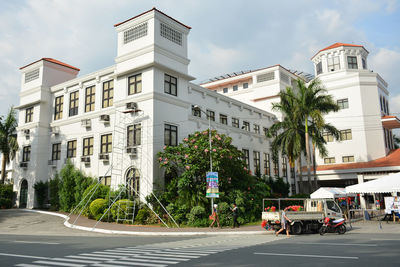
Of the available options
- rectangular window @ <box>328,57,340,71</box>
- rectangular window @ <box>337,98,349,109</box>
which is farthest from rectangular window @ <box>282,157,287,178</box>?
rectangular window @ <box>328,57,340,71</box>

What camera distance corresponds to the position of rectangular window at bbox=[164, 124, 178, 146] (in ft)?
86.5

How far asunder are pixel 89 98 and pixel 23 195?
482 inches

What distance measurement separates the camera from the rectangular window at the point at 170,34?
27.6 meters

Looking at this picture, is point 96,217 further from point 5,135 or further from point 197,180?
point 5,135

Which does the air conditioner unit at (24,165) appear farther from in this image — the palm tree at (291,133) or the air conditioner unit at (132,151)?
the palm tree at (291,133)

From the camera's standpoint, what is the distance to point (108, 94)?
3016 centimetres

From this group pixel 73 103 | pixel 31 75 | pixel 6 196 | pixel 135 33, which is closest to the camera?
pixel 135 33

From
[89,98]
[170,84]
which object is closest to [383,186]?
[170,84]

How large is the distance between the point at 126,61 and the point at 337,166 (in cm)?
2921

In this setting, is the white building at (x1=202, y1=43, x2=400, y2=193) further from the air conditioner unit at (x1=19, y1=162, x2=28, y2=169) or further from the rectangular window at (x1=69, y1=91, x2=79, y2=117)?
the air conditioner unit at (x1=19, y1=162, x2=28, y2=169)

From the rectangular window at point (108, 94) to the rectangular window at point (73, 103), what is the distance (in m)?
4.04

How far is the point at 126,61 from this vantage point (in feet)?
92.2

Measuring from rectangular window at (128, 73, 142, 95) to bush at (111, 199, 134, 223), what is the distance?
8972 millimetres

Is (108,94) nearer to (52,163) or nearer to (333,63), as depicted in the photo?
(52,163)
